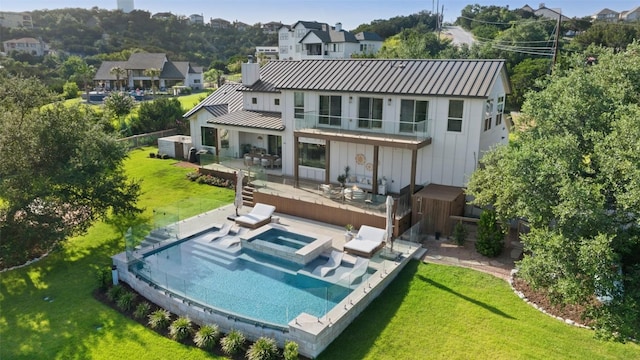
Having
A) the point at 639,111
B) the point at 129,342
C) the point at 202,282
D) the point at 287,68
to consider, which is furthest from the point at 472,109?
the point at 129,342

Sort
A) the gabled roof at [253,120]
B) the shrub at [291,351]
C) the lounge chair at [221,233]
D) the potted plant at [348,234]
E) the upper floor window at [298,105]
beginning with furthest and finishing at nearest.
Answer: the gabled roof at [253,120] → the upper floor window at [298,105] → the lounge chair at [221,233] → the potted plant at [348,234] → the shrub at [291,351]

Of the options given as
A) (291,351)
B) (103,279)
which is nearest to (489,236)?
(291,351)

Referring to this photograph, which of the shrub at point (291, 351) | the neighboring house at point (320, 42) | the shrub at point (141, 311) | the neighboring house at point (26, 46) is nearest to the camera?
the shrub at point (291, 351)

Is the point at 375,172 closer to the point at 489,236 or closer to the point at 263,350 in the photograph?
the point at 489,236

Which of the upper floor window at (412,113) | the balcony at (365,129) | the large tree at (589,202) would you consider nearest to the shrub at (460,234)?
the balcony at (365,129)

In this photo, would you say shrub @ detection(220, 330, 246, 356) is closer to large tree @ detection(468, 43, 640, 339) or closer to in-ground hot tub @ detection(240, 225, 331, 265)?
in-ground hot tub @ detection(240, 225, 331, 265)

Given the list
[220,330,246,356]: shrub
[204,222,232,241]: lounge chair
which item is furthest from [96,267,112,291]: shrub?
[220,330,246,356]: shrub

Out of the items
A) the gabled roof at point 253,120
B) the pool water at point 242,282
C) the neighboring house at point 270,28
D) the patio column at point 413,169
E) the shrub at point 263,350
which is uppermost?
the neighboring house at point 270,28

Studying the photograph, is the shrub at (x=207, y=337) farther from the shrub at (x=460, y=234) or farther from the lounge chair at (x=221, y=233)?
the shrub at (x=460, y=234)
